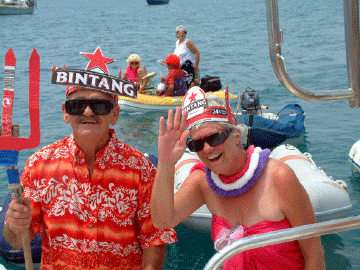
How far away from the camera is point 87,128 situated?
2.11 m

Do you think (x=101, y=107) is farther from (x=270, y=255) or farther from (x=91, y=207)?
(x=270, y=255)

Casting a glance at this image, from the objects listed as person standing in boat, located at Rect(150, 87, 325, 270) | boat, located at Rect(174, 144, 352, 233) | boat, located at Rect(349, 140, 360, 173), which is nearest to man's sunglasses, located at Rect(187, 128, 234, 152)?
person standing in boat, located at Rect(150, 87, 325, 270)

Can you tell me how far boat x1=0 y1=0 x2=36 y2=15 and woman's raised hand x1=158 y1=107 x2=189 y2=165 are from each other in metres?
42.5

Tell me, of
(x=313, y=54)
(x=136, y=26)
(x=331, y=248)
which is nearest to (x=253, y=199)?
(x=331, y=248)

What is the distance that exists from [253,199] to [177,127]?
0.50 m

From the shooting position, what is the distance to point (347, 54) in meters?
1.25

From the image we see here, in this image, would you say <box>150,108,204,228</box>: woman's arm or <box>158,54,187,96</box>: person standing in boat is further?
<box>158,54,187,96</box>: person standing in boat

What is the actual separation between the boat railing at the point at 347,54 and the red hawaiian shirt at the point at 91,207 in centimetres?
105

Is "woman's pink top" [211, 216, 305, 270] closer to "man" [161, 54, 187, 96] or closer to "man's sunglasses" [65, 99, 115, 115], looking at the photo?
"man's sunglasses" [65, 99, 115, 115]

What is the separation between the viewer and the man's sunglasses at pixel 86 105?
6.95ft

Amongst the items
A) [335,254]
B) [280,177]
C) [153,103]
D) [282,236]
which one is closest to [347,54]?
[282,236]

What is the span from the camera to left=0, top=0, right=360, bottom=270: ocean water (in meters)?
6.45

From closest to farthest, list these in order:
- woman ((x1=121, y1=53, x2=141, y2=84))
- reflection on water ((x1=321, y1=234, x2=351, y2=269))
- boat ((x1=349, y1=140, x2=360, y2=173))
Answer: reflection on water ((x1=321, y1=234, x2=351, y2=269)) < boat ((x1=349, y1=140, x2=360, y2=173)) < woman ((x1=121, y1=53, x2=141, y2=84))

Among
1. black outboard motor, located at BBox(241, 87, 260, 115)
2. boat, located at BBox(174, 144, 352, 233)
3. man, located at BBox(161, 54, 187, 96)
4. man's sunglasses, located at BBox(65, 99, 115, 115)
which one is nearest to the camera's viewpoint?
man's sunglasses, located at BBox(65, 99, 115, 115)
